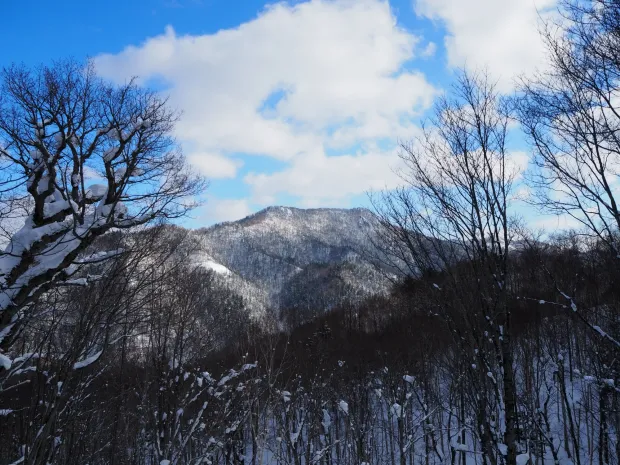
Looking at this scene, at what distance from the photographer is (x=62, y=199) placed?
6.84 metres

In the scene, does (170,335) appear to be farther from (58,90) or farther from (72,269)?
(58,90)

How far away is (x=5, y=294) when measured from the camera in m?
5.52

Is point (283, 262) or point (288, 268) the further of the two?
point (283, 262)

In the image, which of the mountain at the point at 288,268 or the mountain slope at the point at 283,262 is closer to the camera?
the mountain at the point at 288,268

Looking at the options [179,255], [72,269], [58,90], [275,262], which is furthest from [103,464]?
[275,262]

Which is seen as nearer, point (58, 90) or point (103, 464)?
point (58, 90)

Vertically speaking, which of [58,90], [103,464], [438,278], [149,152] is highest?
[58,90]

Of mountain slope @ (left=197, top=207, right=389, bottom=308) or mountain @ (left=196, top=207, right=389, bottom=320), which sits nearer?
mountain @ (left=196, top=207, right=389, bottom=320)

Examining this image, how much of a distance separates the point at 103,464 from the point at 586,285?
75.2 feet

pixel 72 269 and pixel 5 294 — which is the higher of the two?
pixel 72 269

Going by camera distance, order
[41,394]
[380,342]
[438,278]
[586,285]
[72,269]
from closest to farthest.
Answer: [41,394], [438,278], [72,269], [586,285], [380,342]

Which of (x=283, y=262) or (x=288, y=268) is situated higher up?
(x=283, y=262)

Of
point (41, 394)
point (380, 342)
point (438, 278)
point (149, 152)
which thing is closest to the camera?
point (41, 394)

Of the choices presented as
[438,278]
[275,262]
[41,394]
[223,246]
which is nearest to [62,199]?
[41,394]
